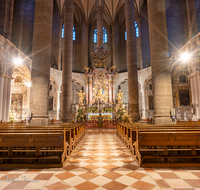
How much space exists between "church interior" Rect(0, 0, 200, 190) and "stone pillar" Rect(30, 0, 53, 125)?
6 centimetres

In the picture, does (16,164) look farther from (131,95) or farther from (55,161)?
(131,95)

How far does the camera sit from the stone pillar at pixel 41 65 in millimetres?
8703

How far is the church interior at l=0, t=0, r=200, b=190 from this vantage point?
3.61 m

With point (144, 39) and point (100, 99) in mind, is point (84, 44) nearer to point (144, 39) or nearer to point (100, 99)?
point (144, 39)

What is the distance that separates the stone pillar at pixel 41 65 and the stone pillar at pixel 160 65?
5.96m

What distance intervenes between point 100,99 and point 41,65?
15.4 m

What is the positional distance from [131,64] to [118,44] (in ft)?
50.2

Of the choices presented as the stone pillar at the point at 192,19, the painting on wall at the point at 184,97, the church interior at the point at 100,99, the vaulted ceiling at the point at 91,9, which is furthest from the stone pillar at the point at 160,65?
the vaulted ceiling at the point at 91,9

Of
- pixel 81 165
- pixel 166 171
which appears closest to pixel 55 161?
pixel 81 165

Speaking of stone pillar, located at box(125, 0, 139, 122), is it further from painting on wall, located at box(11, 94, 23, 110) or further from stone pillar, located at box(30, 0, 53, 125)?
painting on wall, located at box(11, 94, 23, 110)

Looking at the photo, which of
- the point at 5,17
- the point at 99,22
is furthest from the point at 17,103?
the point at 99,22

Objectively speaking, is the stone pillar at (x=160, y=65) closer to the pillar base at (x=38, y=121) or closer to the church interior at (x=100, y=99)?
the church interior at (x=100, y=99)

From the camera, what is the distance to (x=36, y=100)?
873cm

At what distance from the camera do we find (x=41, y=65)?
9164mm
